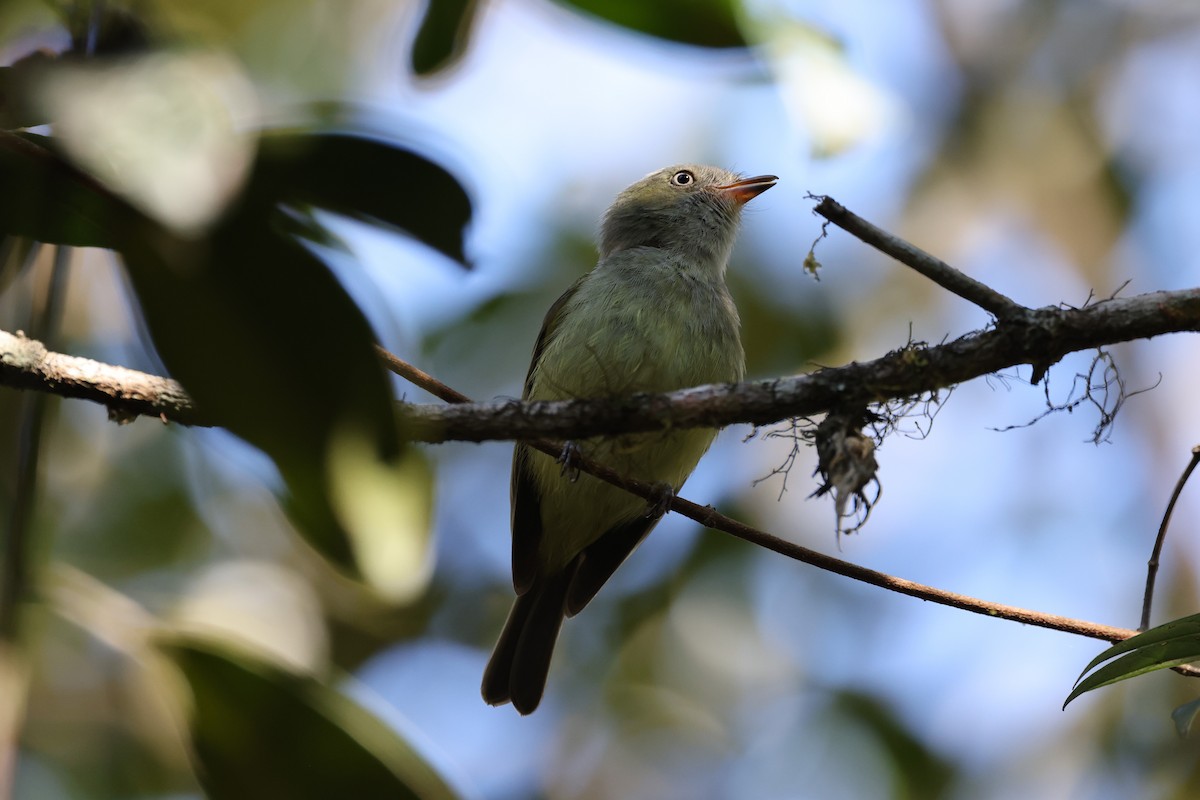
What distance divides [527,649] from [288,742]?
335cm

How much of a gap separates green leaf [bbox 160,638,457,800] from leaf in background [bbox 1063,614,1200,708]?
114cm

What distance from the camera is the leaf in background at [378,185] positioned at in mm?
1311

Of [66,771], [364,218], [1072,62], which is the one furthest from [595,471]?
[1072,62]

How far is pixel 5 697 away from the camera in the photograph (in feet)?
3.73

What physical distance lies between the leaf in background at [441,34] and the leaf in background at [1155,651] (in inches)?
59.6

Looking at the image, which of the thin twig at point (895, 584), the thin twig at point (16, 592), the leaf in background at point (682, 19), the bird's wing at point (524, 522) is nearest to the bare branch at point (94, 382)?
the thin twig at point (895, 584)

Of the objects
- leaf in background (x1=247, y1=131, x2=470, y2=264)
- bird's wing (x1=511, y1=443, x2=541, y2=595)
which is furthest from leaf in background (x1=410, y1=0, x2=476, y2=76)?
bird's wing (x1=511, y1=443, x2=541, y2=595)

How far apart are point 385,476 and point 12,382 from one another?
0.89 meters

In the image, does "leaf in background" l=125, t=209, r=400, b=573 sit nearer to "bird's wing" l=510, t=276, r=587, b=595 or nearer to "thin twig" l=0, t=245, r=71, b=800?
"thin twig" l=0, t=245, r=71, b=800

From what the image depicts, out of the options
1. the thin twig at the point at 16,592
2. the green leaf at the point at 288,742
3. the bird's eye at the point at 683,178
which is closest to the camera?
the thin twig at the point at 16,592

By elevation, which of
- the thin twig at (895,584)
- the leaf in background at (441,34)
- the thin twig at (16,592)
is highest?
the leaf in background at (441,34)

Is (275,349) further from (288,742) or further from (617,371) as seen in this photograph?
(617,371)

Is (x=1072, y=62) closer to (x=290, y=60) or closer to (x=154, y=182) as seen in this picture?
(x=290, y=60)

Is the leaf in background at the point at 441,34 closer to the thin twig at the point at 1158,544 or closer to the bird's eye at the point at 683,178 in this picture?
the thin twig at the point at 1158,544
